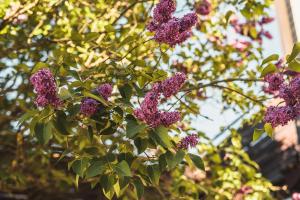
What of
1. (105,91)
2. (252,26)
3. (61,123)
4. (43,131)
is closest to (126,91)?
(105,91)

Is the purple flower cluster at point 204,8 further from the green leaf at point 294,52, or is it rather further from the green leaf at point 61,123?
the green leaf at point 61,123

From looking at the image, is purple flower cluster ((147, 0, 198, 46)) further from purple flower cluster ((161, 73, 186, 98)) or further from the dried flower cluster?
the dried flower cluster

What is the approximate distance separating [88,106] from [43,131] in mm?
248

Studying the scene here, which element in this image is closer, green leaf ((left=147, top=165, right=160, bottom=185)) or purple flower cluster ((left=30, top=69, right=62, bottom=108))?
purple flower cluster ((left=30, top=69, right=62, bottom=108))

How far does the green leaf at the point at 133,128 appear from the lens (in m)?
2.40

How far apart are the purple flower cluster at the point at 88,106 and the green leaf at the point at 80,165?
0.78ft

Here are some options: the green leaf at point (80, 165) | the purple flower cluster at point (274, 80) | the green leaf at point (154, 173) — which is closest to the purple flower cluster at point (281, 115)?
the purple flower cluster at point (274, 80)

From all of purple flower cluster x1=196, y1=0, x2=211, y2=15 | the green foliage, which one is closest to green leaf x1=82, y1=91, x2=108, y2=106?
the green foliage

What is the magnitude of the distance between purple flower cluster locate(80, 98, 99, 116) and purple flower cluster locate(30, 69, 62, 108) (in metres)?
0.17

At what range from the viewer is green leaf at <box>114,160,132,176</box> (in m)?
2.48

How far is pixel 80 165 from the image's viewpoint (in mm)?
2689

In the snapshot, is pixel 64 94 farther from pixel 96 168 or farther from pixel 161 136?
pixel 161 136

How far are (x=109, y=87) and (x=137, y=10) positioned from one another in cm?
380

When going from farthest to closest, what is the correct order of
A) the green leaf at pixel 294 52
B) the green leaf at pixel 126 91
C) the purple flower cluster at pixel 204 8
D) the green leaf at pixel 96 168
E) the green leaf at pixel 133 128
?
the purple flower cluster at pixel 204 8 < the green leaf at pixel 126 91 < the green leaf at pixel 294 52 < the green leaf at pixel 96 168 < the green leaf at pixel 133 128
